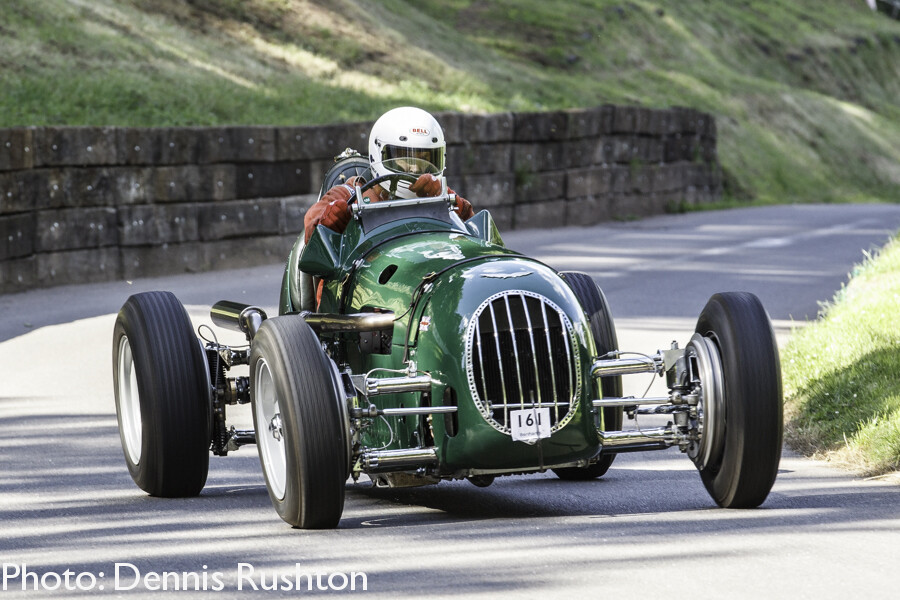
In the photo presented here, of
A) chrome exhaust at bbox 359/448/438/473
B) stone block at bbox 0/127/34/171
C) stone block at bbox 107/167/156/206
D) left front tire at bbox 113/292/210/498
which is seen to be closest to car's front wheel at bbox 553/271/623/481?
chrome exhaust at bbox 359/448/438/473

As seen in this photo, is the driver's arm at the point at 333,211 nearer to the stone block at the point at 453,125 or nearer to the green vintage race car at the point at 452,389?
the green vintage race car at the point at 452,389

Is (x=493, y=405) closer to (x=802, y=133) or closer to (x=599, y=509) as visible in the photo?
(x=599, y=509)

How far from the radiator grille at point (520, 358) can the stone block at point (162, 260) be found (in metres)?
10.1

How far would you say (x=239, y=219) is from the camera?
16.5 m

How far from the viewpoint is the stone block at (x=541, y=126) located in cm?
2159

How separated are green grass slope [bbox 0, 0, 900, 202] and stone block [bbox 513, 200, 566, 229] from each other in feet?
6.57

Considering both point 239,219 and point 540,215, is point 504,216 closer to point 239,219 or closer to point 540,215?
point 540,215

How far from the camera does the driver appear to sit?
7020mm

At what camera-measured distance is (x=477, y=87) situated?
82.0 feet

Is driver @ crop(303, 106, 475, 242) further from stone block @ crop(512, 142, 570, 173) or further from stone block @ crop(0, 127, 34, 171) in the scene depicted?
stone block @ crop(512, 142, 570, 173)

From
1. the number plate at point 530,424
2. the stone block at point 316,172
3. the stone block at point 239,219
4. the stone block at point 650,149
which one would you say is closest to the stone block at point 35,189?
the stone block at point 239,219

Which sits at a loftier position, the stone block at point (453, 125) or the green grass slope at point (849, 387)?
the stone block at point (453, 125)

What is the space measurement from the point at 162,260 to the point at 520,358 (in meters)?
10.6

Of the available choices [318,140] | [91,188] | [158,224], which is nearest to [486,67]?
[318,140]
